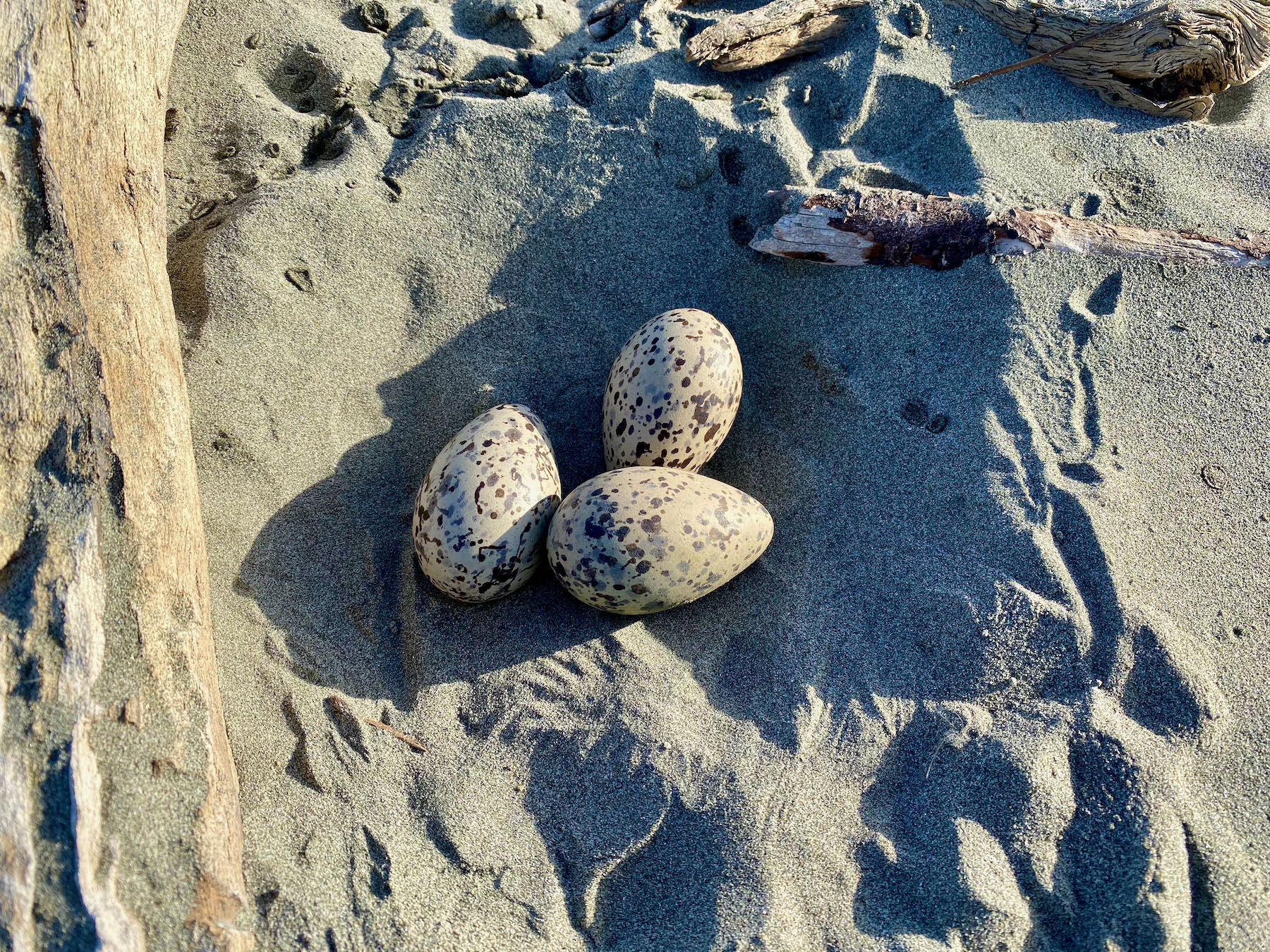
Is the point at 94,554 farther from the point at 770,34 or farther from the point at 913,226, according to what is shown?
the point at 770,34

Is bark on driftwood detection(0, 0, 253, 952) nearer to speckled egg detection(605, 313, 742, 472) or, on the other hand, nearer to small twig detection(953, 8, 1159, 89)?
speckled egg detection(605, 313, 742, 472)

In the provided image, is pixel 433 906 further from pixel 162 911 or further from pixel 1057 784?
pixel 1057 784

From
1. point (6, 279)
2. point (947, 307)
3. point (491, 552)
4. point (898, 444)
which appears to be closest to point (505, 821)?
point (491, 552)

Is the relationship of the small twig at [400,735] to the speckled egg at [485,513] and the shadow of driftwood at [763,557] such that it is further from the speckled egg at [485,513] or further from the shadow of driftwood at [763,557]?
the speckled egg at [485,513]

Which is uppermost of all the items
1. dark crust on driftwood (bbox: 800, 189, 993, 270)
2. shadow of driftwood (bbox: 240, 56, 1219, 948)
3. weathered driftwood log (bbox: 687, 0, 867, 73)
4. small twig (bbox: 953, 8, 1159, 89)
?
weathered driftwood log (bbox: 687, 0, 867, 73)

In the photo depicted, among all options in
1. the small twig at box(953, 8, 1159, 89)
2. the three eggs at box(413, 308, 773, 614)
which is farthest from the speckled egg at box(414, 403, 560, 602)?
the small twig at box(953, 8, 1159, 89)

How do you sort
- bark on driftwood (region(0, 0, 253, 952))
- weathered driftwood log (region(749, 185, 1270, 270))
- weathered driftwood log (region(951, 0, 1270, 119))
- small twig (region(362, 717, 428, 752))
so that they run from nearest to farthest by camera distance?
1. bark on driftwood (region(0, 0, 253, 952))
2. small twig (region(362, 717, 428, 752))
3. weathered driftwood log (region(749, 185, 1270, 270))
4. weathered driftwood log (region(951, 0, 1270, 119))

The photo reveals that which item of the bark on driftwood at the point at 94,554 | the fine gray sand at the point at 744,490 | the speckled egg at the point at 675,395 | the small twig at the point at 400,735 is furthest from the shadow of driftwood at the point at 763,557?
the bark on driftwood at the point at 94,554
